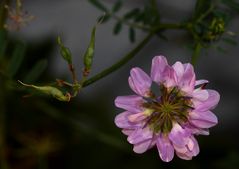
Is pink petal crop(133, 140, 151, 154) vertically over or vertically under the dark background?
over

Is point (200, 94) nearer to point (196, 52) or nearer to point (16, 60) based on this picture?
point (196, 52)

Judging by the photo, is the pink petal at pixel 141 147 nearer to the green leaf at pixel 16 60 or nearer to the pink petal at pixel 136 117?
the pink petal at pixel 136 117

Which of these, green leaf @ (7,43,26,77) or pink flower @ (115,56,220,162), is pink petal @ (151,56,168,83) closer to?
pink flower @ (115,56,220,162)

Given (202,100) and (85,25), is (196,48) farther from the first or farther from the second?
(85,25)

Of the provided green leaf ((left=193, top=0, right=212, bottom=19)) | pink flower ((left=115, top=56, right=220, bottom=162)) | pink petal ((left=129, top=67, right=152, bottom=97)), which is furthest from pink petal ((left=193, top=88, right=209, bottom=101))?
green leaf ((left=193, top=0, right=212, bottom=19))

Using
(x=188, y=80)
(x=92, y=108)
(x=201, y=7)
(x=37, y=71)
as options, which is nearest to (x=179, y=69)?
(x=188, y=80)

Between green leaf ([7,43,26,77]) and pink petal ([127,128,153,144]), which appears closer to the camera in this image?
pink petal ([127,128,153,144])
